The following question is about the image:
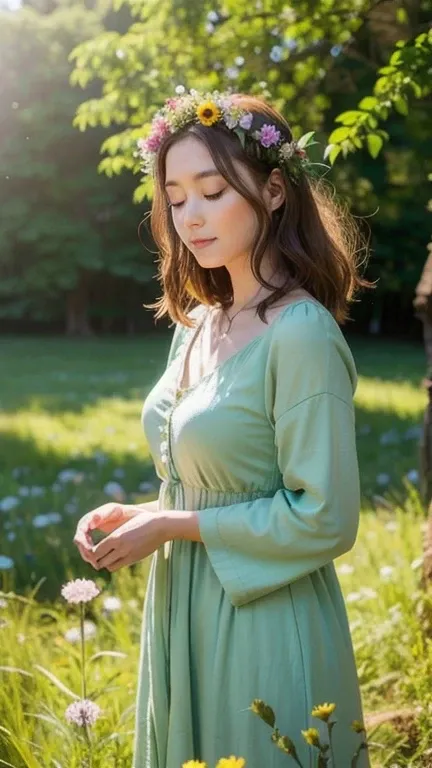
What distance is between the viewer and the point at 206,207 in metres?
1.88

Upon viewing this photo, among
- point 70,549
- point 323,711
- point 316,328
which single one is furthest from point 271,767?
point 70,549

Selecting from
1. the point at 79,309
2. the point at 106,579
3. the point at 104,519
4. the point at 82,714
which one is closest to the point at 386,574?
the point at 106,579

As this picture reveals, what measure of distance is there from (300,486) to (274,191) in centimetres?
61

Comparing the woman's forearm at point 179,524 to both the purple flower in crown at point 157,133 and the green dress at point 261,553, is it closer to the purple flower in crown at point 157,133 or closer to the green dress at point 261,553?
the green dress at point 261,553

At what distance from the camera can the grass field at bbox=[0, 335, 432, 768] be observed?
98.8 inches

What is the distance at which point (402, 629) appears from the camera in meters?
3.18

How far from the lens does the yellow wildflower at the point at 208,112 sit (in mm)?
1897

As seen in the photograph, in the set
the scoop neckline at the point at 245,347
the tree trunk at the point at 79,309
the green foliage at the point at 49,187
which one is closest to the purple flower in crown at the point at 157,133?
the scoop neckline at the point at 245,347

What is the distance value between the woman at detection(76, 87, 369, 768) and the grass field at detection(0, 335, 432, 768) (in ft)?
1.25

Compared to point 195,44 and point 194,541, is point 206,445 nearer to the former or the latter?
point 194,541

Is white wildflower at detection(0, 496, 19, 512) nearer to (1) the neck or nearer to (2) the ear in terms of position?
(1) the neck

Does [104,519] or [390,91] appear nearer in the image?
[104,519]

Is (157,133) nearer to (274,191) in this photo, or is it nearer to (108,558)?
(274,191)

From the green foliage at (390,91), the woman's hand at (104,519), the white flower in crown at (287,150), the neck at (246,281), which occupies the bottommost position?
the woman's hand at (104,519)
